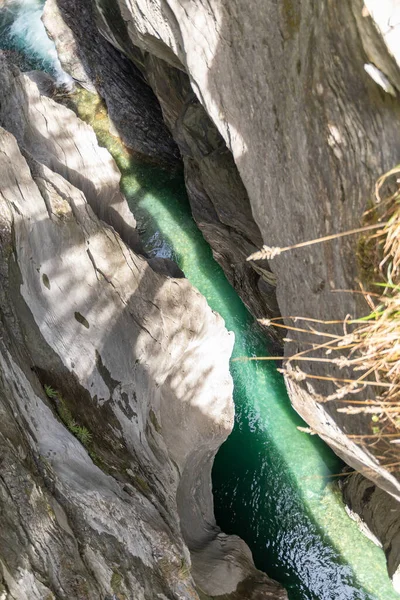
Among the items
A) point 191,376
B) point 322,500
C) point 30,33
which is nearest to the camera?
point 191,376

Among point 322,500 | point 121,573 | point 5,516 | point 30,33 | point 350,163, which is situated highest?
point 30,33

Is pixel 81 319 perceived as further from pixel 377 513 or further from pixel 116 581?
pixel 377 513

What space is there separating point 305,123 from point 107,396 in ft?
10.4

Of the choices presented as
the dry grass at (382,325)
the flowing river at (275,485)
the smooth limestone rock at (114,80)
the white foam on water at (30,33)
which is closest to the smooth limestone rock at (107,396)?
the flowing river at (275,485)

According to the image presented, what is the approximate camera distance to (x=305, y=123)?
3617 millimetres

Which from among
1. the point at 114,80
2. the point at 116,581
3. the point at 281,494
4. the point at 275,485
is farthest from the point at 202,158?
the point at 116,581

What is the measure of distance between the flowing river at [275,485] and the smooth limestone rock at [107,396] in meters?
0.67

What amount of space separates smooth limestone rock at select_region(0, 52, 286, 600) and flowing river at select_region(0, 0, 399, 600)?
666 millimetres

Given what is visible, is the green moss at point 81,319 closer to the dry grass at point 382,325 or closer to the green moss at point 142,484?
the green moss at point 142,484

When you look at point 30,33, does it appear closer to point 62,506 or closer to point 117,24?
point 117,24

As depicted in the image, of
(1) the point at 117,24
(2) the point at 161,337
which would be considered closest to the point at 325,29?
(2) the point at 161,337

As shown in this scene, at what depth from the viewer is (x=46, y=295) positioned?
5188mm

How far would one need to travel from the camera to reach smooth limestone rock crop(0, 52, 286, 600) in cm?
438

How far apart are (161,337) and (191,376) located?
0.61 metres
